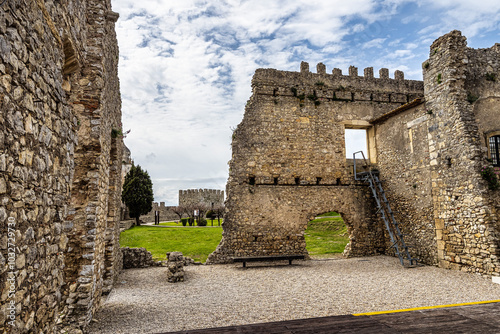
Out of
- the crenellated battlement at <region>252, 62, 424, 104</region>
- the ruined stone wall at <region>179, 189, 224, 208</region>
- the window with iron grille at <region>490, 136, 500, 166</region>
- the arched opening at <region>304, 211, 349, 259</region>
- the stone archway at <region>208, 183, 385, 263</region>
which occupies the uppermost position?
the crenellated battlement at <region>252, 62, 424, 104</region>

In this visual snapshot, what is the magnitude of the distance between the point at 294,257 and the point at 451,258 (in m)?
4.97

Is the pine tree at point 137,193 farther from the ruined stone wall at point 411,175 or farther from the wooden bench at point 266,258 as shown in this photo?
the ruined stone wall at point 411,175

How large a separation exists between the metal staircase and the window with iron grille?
3.71 m

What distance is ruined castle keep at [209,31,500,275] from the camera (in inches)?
375

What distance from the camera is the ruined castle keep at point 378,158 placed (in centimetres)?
952

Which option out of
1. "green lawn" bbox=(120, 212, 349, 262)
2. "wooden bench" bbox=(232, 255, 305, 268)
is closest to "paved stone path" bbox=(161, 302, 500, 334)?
"wooden bench" bbox=(232, 255, 305, 268)

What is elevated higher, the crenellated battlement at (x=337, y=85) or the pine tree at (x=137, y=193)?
the crenellated battlement at (x=337, y=85)

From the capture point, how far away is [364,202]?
13.4 m

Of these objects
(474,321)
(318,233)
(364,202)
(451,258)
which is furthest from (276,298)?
(318,233)

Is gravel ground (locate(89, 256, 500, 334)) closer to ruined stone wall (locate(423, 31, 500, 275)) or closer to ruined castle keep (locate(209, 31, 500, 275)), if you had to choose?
ruined stone wall (locate(423, 31, 500, 275))

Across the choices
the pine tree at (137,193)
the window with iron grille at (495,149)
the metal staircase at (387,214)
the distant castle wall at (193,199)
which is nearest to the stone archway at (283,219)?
the metal staircase at (387,214)

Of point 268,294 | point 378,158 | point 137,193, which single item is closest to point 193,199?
point 137,193

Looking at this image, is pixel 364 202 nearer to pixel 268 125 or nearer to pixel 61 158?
pixel 268 125

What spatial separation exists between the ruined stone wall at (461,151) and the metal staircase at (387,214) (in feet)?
Answer: 3.96
